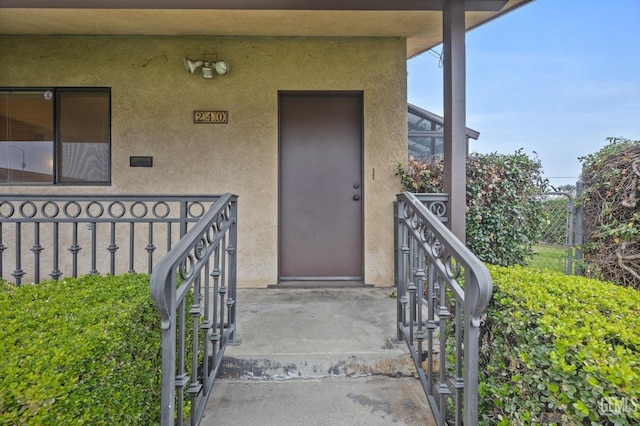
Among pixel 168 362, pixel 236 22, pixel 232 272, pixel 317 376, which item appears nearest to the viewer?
pixel 168 362

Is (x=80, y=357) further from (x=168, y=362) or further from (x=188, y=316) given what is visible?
(x=188, y=316)

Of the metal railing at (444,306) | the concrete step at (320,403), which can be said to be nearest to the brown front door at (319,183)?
the metal railing at (444,306)

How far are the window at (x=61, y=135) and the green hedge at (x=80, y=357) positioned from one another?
85.9 inches

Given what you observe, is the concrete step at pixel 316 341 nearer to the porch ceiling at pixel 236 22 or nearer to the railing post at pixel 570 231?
the railing post at pixel 570 231

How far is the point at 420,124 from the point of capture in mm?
5801

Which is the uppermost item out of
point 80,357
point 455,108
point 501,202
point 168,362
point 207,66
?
point 207,66

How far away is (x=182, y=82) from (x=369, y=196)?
2.37 metres

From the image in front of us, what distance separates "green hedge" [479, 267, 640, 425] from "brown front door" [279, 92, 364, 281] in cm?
206

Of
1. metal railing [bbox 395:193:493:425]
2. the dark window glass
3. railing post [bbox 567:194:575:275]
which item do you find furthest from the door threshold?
the dark window glass

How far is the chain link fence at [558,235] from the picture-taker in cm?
319

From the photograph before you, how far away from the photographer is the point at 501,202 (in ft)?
10.6

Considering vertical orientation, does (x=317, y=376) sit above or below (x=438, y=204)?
below

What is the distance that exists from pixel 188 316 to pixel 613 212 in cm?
360

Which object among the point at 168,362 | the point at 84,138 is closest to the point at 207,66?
the point at 84,138
